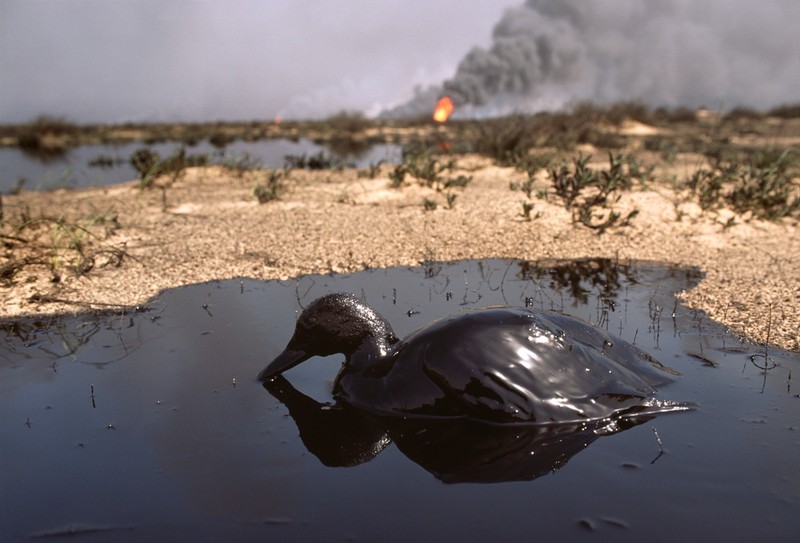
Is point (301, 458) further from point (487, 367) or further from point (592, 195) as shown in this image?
point (592, 195)

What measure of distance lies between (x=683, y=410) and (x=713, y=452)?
35cm

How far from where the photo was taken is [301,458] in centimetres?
279

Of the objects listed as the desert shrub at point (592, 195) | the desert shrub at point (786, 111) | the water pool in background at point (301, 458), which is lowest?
the water pool in background at point (301, 458)

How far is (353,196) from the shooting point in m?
8.00

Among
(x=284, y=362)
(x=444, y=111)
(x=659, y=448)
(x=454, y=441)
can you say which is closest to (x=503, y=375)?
(x=454, y=441)

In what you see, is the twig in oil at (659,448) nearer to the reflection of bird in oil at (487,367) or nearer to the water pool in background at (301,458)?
the water pool in background at (301,458)

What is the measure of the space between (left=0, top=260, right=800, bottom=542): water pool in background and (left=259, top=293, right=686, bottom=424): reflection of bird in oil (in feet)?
0.46

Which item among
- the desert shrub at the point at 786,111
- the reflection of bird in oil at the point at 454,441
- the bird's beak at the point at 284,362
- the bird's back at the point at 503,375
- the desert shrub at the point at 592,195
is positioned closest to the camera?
the reflection of bird in oil at the point at 454,441

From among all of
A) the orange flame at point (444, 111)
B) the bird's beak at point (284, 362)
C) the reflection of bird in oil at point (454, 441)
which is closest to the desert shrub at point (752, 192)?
the reflection of bird in oil at point (454, 441)

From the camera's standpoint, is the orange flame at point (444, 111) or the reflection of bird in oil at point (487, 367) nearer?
the reflection of bird in oil at point (487, 367)

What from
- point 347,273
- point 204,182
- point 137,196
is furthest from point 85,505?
point 204,182

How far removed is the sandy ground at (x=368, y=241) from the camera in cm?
474

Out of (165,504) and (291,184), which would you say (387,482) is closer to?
(165,504)

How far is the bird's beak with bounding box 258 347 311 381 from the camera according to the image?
3.41 m
